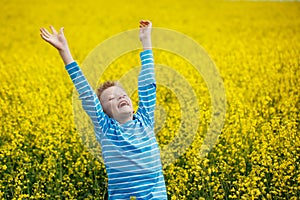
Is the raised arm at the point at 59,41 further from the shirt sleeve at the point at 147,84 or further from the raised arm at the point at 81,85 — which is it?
the shirt sleeve at the point at 147,84

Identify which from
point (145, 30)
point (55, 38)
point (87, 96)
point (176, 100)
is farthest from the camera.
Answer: point (176, 100)

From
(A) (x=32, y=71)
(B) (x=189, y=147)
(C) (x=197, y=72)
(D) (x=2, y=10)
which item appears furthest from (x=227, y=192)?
(D) (x=2, y=10)

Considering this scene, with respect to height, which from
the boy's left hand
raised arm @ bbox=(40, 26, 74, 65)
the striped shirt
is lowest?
the striped shirt

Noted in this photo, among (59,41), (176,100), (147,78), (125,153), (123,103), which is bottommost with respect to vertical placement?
(125,153)

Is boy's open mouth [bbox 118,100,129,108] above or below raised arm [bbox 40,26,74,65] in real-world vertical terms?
below

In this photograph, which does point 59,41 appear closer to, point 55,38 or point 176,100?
point 55,38

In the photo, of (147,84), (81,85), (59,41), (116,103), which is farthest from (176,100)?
(59,41)

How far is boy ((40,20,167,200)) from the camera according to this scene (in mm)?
4441

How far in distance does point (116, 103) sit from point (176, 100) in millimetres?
3670

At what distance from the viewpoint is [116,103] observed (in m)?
4.52

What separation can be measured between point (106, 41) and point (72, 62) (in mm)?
9618

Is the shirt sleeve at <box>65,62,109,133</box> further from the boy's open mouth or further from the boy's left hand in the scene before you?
the boy's left hand

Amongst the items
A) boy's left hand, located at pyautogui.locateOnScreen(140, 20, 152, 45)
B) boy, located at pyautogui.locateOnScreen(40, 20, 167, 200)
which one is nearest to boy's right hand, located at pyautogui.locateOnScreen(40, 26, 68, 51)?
boy, located at pyautogui.locateOnScreen(40, 20, 167, 200)

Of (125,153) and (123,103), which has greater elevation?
(123,103)
